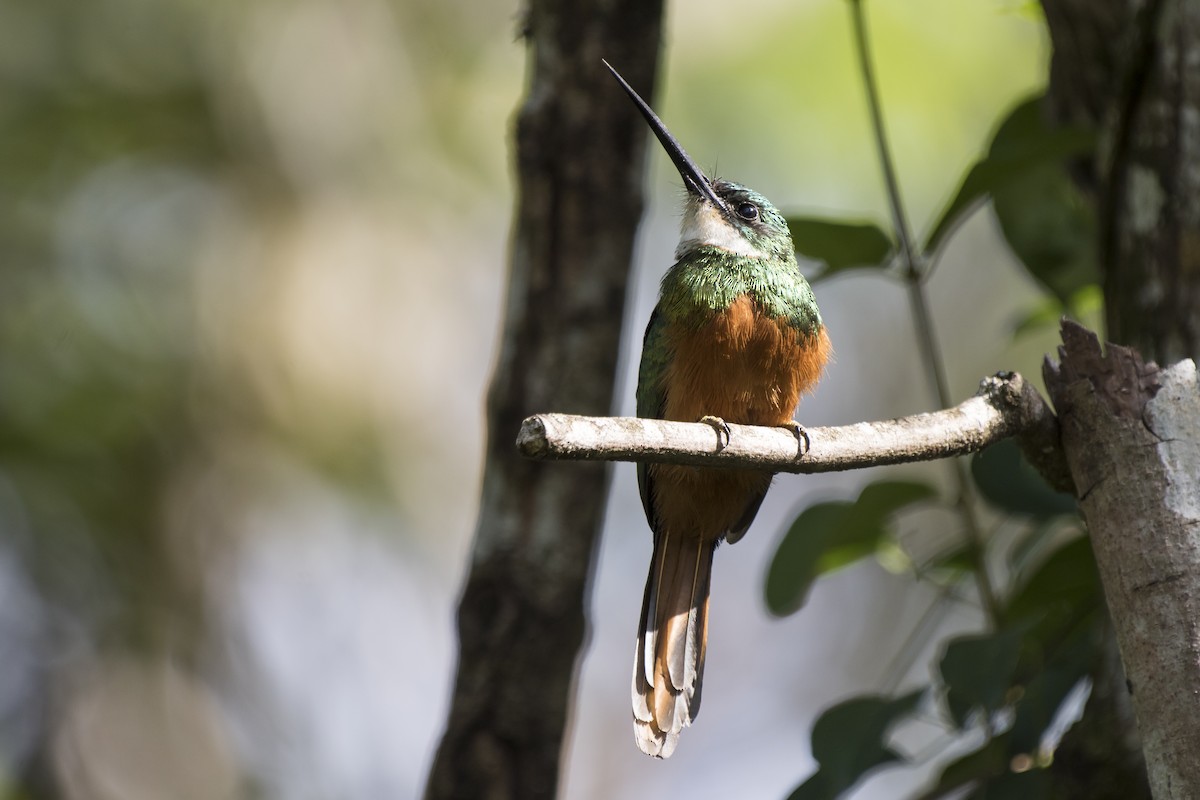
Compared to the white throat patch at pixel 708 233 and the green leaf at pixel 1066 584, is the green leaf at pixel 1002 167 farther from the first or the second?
the green leaf at pixel 1066 584

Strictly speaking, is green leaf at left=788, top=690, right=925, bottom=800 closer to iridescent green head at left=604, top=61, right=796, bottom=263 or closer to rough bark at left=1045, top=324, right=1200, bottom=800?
rough bark at left=1045, top=324, right=1200, bottom=800

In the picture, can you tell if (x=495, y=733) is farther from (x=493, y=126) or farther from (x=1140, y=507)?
(x=493, y=126)

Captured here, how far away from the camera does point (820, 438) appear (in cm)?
174

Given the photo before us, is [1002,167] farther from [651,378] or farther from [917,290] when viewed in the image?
[651,378]

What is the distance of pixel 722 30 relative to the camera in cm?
738

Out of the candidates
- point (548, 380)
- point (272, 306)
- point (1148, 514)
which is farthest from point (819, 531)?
point (272, 306)

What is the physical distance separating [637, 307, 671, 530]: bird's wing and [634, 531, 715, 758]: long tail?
5.9 inches

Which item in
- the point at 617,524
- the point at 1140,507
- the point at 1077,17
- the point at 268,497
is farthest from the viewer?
the point at 617,524

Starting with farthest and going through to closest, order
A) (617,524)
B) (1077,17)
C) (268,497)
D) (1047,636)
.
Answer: (617,524), (268,497), (1077,17), (1047,636)

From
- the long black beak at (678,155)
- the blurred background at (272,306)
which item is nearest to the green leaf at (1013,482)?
the long black beak at (678,155)

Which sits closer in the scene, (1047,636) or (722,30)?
(1047,636)

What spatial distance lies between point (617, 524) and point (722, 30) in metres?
3.00

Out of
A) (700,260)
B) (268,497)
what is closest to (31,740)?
(268,497)

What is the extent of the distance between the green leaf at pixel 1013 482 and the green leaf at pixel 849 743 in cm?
50
